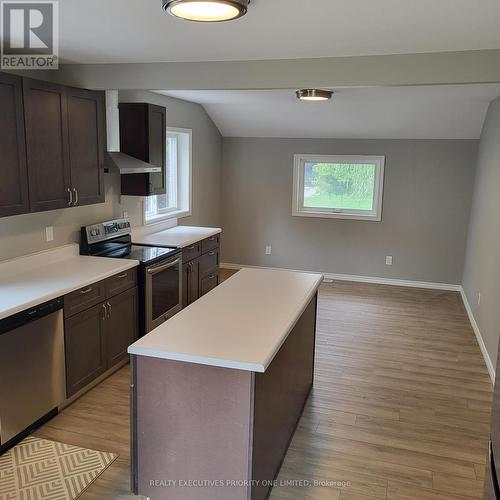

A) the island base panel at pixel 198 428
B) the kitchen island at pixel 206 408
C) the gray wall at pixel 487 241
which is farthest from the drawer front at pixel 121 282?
the gray wall at pixel 487 241

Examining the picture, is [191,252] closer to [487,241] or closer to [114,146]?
[114,146]

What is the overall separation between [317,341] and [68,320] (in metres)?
2.39

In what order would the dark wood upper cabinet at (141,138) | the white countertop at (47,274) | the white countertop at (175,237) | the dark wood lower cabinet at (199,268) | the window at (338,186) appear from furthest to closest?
the window at (338,186) < the dark wood lower cabinet at (199,268) < the white countertop at (175,237) < the dark wood upper cabinet at (141,138) < the white countertop at (47,274)

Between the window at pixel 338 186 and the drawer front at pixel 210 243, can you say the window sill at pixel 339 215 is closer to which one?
the window at pixel 338 186

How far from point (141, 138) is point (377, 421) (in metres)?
3.13

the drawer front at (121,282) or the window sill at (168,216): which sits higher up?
the window sill at (168,216)

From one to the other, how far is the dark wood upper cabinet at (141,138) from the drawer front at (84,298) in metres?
1.44

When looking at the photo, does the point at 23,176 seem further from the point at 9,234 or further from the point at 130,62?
the point at 130,62

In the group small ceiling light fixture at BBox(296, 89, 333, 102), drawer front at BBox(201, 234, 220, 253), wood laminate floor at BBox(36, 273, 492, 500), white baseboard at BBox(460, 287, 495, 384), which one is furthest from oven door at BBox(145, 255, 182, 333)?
white baseboard at BBox(460, 287, 495, 384)

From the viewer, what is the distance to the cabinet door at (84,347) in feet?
10.5

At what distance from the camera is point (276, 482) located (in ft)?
8.63

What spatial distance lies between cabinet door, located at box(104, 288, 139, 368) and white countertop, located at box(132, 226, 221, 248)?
2.97 feet

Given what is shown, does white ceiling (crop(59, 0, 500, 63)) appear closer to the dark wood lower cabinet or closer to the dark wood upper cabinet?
the dark wood upper cabinet

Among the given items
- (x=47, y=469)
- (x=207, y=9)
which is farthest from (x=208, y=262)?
(x=207, y=9)
